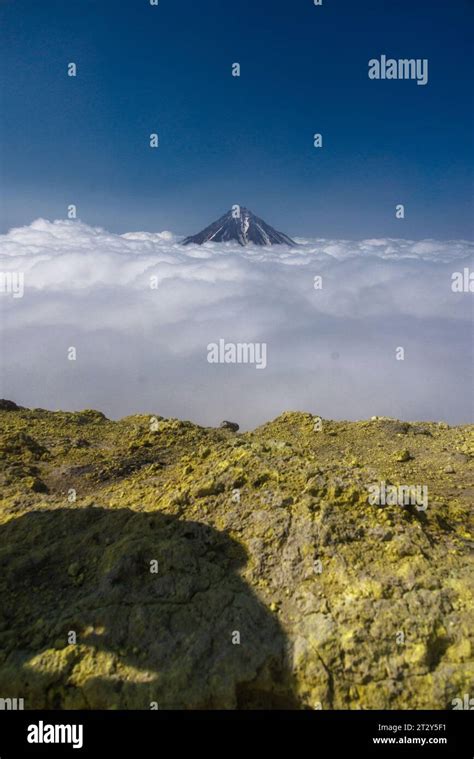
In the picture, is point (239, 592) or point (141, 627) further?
point (239, 592)

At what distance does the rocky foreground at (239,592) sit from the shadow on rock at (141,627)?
0.03 m

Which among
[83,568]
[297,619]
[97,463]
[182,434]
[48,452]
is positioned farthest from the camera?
[182,434]

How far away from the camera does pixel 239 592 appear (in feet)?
39.3

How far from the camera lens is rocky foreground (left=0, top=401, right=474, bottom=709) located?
1057 centimetres

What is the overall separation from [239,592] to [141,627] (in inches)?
86.5

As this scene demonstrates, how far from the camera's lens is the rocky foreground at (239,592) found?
10.6 metres

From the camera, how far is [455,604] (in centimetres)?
1138

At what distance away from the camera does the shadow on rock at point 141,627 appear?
10562 mm

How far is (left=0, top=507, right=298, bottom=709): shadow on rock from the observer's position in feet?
34.7

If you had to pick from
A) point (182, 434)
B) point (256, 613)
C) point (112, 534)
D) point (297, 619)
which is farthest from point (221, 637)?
point (182, 434)

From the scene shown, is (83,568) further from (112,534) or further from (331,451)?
(331,451)

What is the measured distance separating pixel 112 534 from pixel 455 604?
8.32m

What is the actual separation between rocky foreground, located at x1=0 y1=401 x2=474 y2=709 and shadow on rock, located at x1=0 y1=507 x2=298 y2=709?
0.03 m

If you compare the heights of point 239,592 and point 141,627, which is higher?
point 239,592
